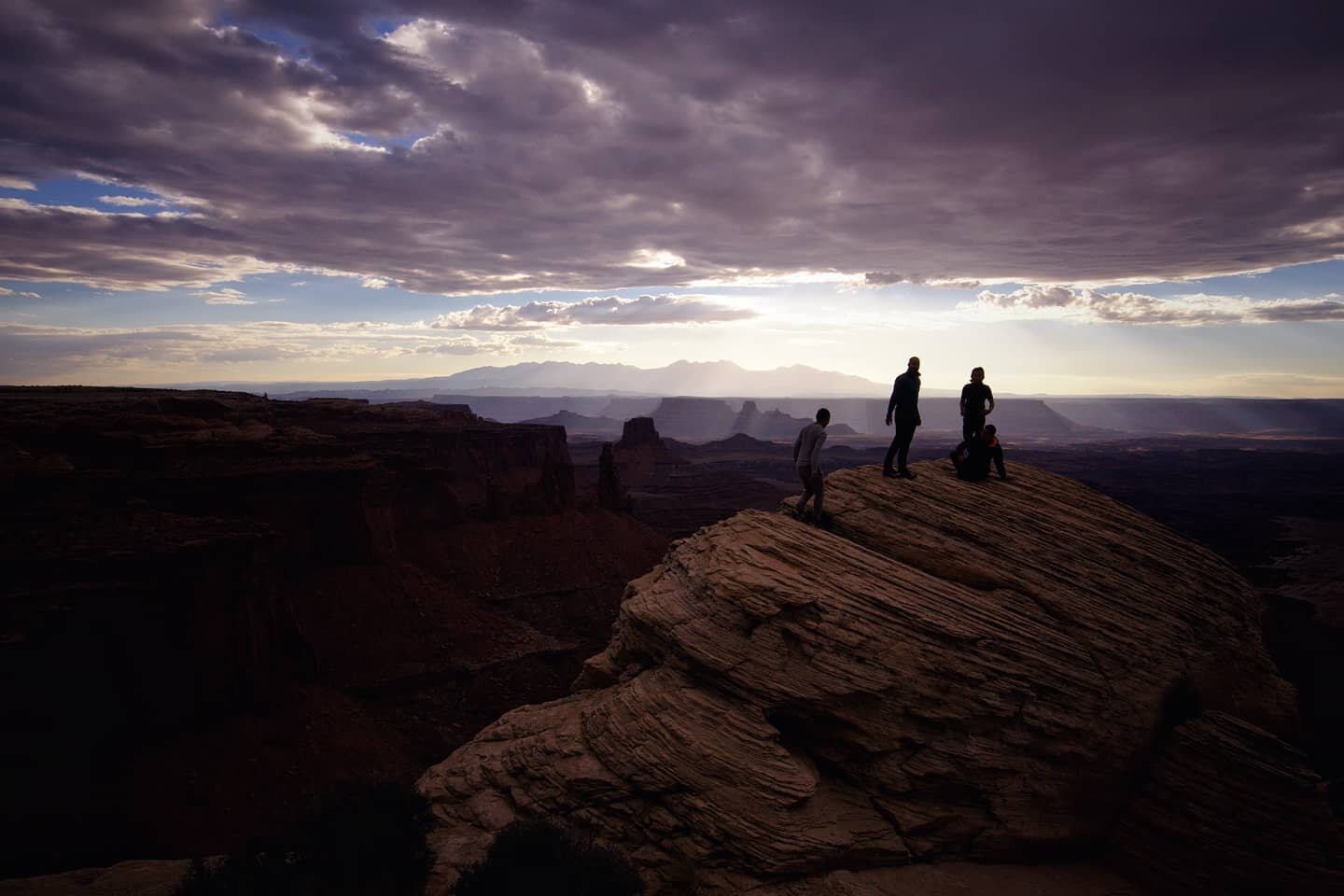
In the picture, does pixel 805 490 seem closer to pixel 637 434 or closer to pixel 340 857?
pixel 340 857

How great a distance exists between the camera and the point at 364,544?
126 ft

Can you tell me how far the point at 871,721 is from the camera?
1271 cm

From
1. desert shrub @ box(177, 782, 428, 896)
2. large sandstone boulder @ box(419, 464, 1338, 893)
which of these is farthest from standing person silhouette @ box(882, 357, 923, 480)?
desert shrub @ box(177, 782, 428, 896)

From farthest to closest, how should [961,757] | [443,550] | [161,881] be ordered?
1. [443,550]
2. [161,881]
3. [961,757]

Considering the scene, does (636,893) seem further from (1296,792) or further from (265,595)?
(265,595)

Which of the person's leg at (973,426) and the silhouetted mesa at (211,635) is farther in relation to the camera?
the silhouetted mesa at (211,635)

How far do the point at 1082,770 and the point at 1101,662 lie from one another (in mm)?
2183

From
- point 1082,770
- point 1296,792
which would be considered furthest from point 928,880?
point 1296,792

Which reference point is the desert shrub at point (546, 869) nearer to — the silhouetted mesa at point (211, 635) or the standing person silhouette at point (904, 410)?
the silhouetted mesa at point (211, 635)

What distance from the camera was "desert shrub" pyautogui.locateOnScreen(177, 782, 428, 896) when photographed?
1215 centimetres

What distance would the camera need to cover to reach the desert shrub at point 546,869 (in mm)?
11078

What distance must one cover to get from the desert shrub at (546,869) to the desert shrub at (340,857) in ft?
4.82

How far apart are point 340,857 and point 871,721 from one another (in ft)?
34.4

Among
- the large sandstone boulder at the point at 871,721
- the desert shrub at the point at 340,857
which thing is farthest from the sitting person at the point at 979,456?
the desert shrub at the point at 340,857
